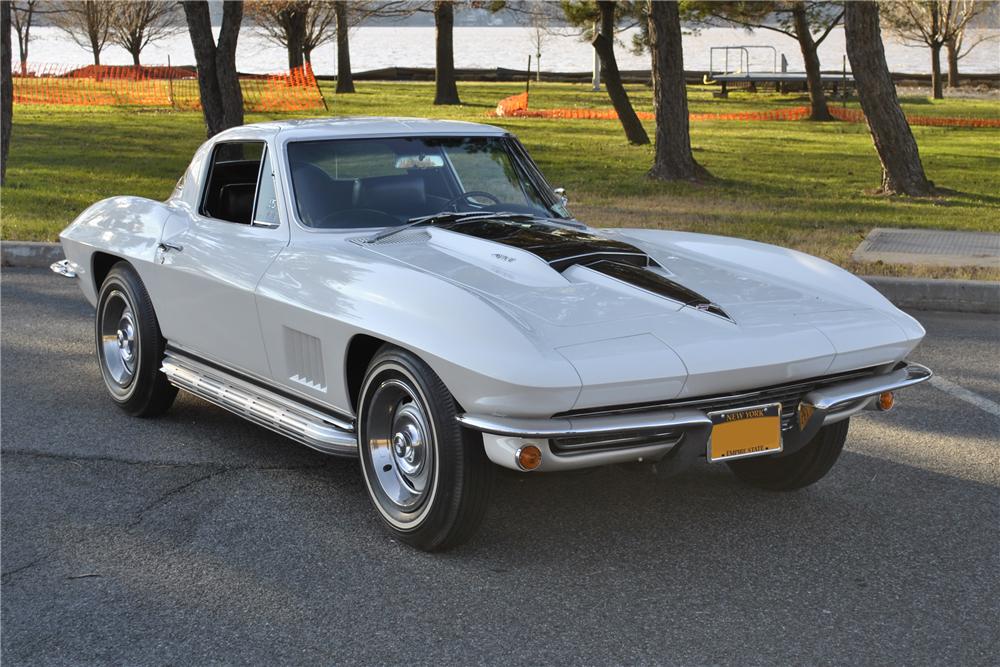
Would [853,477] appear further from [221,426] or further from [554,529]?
[221,426]

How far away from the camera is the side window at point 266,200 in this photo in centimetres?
518

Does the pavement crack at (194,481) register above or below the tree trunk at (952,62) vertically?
below

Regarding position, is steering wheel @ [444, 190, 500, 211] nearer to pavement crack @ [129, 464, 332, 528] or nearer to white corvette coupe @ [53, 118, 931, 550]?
white corvette coupe @ [53, 118, 931, 550]

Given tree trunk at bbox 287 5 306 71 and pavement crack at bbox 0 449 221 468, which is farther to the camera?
tree trunk at bbox 287 5 306 71

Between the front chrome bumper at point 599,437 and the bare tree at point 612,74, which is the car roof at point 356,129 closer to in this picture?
the front chrome bumper at point 599,437

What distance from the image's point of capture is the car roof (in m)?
5.38

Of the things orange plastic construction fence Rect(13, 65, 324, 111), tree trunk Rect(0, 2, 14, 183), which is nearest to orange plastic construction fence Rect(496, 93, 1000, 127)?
orange plastic construction fence Rect(13, 65, 324, 111)

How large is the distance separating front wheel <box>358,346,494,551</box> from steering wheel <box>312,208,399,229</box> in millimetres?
1019

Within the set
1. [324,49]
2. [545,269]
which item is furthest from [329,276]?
[324,49]

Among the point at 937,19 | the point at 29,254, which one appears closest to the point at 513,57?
the point at 937,19

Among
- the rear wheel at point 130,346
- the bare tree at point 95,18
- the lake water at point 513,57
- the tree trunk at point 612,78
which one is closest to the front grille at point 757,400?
the rear wheel at point 130,346

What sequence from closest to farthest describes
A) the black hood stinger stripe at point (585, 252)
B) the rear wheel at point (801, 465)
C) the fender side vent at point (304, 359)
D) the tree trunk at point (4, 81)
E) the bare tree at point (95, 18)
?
the black hood stinger stripe at point (585, 252) < the fender side vent at point (304, 359) < the rear wheel at point (801, 465) < the tree trunk at point (4, 81) < the bare tree at point (95, 18)

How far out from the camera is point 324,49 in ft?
474

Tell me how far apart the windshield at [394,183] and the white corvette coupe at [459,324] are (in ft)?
0.03
